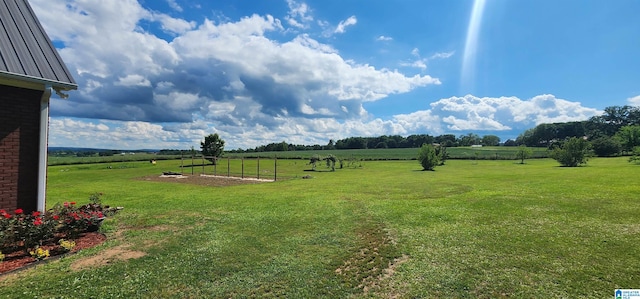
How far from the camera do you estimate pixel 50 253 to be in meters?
5.91

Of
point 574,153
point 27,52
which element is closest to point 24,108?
point 27,52

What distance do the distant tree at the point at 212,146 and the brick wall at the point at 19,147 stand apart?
145 feet

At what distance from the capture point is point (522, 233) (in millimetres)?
7445

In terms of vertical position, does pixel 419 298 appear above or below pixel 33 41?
below

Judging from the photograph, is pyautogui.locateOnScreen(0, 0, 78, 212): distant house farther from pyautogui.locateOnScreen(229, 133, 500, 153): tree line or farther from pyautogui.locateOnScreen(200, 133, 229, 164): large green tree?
pyautogui.locateOnScreen(229, 133, 500, 153): tree line

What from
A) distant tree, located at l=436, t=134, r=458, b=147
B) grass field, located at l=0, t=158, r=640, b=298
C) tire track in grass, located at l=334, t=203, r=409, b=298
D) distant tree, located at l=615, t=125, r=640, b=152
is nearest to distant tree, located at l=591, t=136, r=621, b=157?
distant tree, located at l=615, t=125, r=640, b=152

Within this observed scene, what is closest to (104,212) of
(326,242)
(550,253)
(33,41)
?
(33,41)

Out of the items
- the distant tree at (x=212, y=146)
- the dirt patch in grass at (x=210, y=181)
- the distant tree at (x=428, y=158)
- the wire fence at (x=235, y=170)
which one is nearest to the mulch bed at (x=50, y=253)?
the dirt patch in grass at (x=210, y=181)

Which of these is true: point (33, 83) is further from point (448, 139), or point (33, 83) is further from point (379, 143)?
point (448, 139)

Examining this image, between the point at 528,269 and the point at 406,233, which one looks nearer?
the point at 528,269

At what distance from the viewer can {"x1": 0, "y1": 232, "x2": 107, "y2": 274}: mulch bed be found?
5219mm

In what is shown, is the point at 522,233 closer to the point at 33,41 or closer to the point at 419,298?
the point at 419,298

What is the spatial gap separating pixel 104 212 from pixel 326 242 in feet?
21.1

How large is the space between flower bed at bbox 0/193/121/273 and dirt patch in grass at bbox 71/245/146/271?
67 cm
